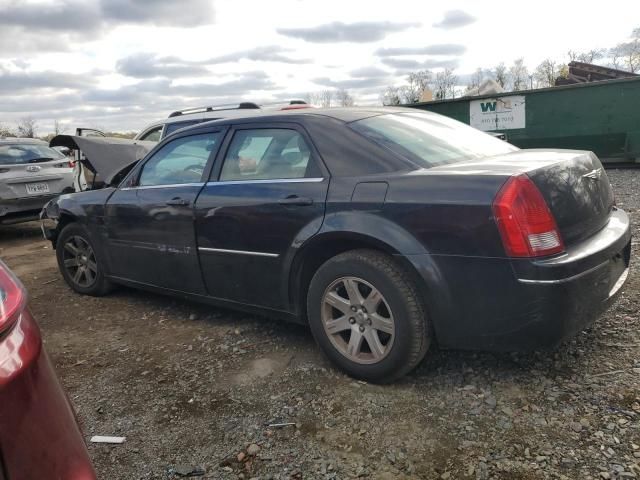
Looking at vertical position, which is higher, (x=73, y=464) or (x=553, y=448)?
(x=73, y=464)

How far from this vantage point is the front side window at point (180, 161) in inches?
148

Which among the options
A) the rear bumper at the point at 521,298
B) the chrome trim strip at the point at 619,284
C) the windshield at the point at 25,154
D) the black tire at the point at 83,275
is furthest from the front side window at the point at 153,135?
the chrome trim strip at the point at 619,284

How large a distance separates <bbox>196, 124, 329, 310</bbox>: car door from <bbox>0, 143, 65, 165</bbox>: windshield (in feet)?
20.1

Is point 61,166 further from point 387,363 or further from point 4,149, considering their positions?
point 387,363

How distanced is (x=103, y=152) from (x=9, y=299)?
4543 millimetres

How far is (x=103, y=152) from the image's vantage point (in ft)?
18.0

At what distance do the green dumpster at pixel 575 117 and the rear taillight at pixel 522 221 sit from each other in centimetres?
924

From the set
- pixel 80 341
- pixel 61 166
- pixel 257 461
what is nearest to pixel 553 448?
pixel 257 461

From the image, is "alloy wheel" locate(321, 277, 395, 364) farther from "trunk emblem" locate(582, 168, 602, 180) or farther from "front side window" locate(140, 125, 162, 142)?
"front side window" locate(140, 125, 162, 142)

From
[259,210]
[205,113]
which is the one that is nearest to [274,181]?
[259,210]

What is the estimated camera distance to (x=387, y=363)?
278 cm

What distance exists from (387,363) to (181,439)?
3.64 feet

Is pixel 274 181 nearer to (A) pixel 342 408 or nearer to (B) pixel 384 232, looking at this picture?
(B) pixel 384 232

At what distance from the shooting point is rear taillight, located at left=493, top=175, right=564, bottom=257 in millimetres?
2359
